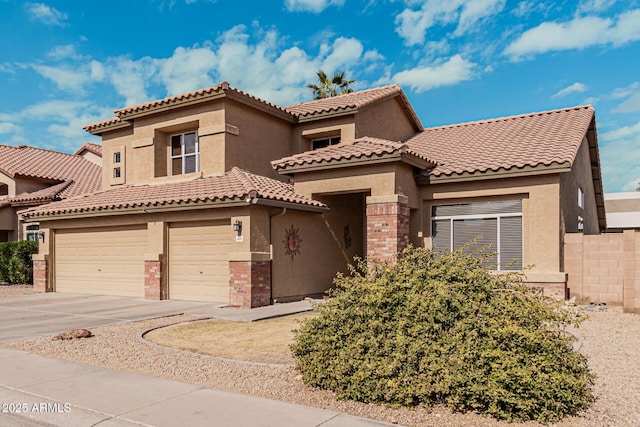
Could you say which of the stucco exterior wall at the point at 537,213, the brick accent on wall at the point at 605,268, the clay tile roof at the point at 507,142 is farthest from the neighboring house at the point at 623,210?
the stucco exterior wall at the point at 537,213

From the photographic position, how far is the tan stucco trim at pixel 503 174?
1332 cm

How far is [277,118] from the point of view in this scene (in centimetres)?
1927

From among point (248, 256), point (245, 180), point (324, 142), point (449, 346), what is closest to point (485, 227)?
point (248, 256)

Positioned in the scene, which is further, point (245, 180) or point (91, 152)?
point (91, 152)

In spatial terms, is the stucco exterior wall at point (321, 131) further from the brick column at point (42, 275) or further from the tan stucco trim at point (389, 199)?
the brick column at point (42, 275)

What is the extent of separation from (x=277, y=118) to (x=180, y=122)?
3.66 meters

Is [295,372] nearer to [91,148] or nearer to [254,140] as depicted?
[254,140]

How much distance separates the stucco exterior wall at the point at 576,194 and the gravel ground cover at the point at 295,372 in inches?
170

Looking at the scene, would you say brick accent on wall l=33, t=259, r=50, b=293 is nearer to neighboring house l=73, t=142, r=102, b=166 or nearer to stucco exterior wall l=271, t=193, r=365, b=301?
stucco exterior wall l=271, t=193, r=365, b=301

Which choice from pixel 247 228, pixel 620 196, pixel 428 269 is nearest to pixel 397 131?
pixel 247 228

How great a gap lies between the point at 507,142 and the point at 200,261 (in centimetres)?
1088

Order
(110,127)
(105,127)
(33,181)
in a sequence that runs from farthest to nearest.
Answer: (33,181)
(105,127)
(110,127)

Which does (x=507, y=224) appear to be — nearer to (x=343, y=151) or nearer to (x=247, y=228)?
(x=343, y=151)

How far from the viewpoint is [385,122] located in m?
20.3
